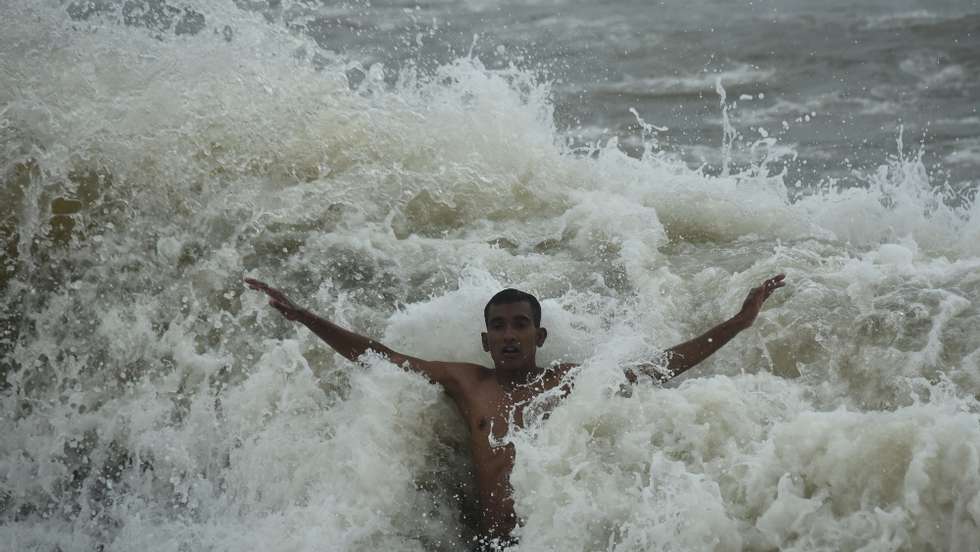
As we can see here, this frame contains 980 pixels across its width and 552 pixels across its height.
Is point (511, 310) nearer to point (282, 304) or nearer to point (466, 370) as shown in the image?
point (466, 370)

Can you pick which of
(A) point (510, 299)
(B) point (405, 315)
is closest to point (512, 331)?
(A) point (510, 299)

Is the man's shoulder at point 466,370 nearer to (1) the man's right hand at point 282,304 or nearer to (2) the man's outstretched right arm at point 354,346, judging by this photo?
(2) the man's outstretched right arm at point 354,346

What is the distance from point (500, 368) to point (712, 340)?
2.69ft

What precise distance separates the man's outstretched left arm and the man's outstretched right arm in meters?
0.76

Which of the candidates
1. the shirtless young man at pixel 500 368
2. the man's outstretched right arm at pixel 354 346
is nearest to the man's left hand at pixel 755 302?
the shirtless young man at pixel 500 368

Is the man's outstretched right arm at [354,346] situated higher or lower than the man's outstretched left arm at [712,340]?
lower

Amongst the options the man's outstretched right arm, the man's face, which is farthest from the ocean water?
the man's face

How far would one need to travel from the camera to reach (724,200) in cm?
644

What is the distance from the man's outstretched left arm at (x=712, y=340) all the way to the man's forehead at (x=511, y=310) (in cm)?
46

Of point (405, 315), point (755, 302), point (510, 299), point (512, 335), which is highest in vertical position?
point (755, 302)

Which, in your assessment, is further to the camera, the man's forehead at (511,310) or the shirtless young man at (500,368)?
the man's forehead at (511,310)

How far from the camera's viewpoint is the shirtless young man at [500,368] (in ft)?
13.6

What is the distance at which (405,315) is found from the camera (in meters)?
5.05

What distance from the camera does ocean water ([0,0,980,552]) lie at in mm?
3822
